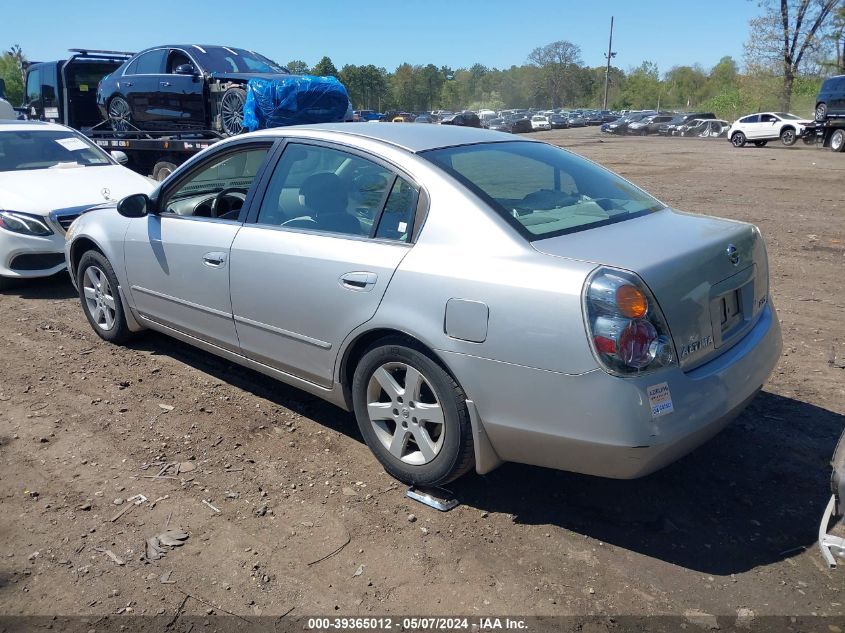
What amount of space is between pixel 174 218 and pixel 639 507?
10.6ft

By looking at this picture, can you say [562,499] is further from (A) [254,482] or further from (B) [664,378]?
(A) [254,482]

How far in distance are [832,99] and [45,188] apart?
94.0ft

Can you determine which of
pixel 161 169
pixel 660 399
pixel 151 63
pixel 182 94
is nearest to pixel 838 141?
pixel 182 94

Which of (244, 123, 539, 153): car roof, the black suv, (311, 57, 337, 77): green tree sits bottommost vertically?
(244, 123, 539, 153): car roof

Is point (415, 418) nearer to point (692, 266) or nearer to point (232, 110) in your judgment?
point (692, 266)

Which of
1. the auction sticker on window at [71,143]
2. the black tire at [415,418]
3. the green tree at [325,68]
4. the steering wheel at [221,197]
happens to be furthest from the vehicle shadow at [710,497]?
the green tree at [325,68]

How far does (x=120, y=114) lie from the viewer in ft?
43.2

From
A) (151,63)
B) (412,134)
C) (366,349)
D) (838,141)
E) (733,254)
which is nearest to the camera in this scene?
(733,254)

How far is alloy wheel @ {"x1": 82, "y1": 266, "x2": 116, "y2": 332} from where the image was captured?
17.5ft

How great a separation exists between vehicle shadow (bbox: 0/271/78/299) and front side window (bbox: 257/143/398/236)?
395 cm

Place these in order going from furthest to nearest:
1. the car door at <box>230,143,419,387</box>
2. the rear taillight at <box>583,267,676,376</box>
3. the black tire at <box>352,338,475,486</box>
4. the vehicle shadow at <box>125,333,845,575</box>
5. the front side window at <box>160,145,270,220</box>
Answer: the front side window at <box>160,145,270,220</box> < the car door at <box>230,143,419,387</box> < the black tire at <box>352,338,475,486</box> < the vehicle shadow at <box>125,333,845,575</box> < the rear taillight at <box>583,267,676,376</box>

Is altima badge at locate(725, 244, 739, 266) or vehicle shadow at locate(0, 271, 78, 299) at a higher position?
altima badge at locate(725, 244, 739, 266)

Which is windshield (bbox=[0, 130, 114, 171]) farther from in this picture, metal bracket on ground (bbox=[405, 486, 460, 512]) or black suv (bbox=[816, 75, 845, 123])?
black suv (bbox=[816, 75, 845, 123])

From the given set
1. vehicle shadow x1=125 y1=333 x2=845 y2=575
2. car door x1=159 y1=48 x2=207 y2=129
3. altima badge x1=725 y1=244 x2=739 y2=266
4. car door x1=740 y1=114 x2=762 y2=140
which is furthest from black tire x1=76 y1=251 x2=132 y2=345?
car door x1=740 y1=114 x2=762 y2=140
